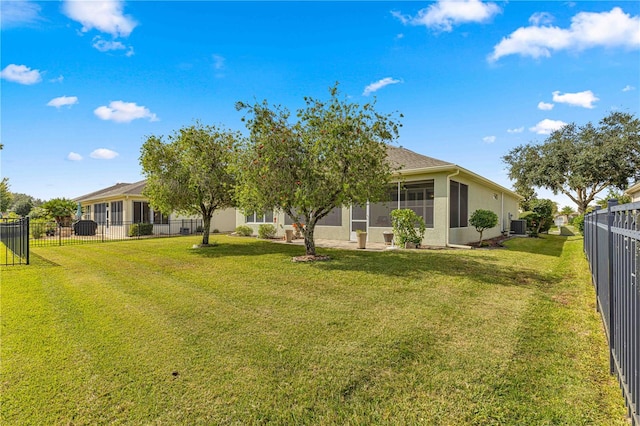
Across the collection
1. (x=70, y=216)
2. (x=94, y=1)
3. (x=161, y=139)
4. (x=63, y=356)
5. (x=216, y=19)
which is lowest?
(x=63, y=356)

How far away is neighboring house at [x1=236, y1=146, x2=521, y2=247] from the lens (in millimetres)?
11961

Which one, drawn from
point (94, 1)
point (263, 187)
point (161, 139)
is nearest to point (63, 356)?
point (263, 187)

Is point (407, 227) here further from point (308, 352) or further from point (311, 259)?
point (308, 352)

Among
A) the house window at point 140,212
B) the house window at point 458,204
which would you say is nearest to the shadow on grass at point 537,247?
the house window at point 458,204

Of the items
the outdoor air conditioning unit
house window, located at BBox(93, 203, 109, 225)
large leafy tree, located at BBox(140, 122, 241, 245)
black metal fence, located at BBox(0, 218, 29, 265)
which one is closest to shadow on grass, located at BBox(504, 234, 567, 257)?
the outdoor air conditioning unit

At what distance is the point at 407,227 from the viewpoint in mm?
11414

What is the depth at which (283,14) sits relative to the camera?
33.9 feet

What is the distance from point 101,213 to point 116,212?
4191mm

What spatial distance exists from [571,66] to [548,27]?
280 cm

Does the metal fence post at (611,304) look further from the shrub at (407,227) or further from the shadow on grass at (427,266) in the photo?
the shrub at (407,227)

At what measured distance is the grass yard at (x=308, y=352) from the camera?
8.03 ft

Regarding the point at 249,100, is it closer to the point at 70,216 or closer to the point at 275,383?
the point at 275,383

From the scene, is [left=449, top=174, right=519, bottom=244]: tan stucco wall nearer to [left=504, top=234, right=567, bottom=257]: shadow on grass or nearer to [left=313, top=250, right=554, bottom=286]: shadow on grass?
[left=504, top=234, right=567, bottom=257]: shadow on grass

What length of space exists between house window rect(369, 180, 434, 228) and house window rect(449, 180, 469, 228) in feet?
2.73
